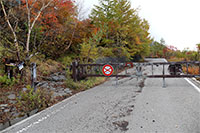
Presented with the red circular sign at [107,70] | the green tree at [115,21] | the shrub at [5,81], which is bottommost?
Answer: the shrub at [5,81]

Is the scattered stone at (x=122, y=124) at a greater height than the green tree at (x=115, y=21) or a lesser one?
lesser

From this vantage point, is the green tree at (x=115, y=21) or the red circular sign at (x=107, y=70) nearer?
the red circular sign at (x=107, y=70)

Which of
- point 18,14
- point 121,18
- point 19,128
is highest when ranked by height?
point 121,18

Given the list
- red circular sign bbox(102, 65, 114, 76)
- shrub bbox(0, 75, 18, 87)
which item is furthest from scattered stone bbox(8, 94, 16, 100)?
red circular sign bbox(102, 65, 114, 76)

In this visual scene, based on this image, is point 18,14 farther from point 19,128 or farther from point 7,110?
point 19,128

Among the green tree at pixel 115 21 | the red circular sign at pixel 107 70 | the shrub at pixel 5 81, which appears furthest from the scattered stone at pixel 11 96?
the green tree at pixel 115 21

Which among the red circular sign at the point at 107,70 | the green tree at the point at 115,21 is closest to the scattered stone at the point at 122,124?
the red circular sign at the point at 107,70

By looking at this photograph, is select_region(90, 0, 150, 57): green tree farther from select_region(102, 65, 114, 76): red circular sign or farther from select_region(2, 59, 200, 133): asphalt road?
select_region(2, 59, 200, 133): asphalt road

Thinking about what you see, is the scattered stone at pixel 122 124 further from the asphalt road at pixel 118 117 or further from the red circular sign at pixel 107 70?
the red circular sign at pixel 107 70

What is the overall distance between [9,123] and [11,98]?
197 centimetres

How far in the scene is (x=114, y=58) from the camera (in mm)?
18484

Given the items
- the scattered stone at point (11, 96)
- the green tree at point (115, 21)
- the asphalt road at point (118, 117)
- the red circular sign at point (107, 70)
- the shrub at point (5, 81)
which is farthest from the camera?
the green tree at point (115, 21)

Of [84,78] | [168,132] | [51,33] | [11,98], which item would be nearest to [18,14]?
[51,33]

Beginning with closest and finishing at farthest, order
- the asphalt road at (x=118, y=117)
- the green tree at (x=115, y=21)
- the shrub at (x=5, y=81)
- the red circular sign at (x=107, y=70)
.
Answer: the asphalt road at (x=118, y=117)
the shrub at (x=5, y=81)
the red circular sign at (x=107, y=70)
the green tree at (x=115, y=21)
